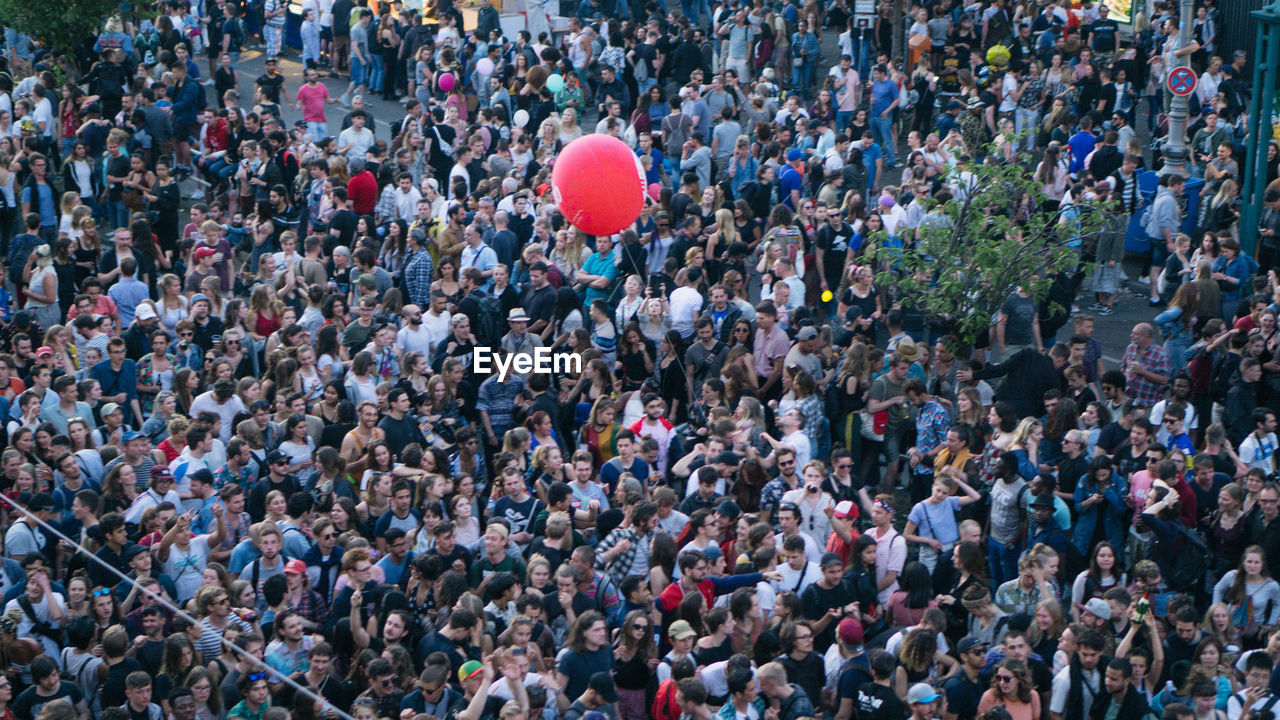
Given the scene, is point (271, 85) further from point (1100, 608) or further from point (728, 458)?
point (1100, 608)

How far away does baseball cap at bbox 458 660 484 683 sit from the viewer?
862 cm

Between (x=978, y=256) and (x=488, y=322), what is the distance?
3.93 m

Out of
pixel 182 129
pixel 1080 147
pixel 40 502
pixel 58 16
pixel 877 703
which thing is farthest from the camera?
pixel 58 16

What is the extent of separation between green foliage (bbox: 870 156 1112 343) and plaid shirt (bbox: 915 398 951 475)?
69.4 inches

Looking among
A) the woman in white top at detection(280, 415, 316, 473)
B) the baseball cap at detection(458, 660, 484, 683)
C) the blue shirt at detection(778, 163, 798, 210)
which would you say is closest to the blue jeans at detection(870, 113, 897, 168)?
the blue shirt at detection(778, 163, 798, 210)

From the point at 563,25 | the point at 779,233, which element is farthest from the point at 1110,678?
the point at 563,25

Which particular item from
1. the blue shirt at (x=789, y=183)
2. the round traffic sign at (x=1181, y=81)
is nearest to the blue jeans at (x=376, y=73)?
the blue shirt at (x=789, y=183)

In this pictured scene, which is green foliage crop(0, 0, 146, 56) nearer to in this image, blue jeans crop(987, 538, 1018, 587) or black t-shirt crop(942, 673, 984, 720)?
blue jeans crop(987, 538, 1018, 587)

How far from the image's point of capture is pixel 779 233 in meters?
14.1

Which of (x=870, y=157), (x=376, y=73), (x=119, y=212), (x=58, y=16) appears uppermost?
(x=58, y=16)

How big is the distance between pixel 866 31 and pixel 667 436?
1294 cm

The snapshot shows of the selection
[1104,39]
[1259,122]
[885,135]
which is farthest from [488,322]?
[1104,39]

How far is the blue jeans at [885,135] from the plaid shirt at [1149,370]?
23.6ft

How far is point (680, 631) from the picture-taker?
8742 mm
